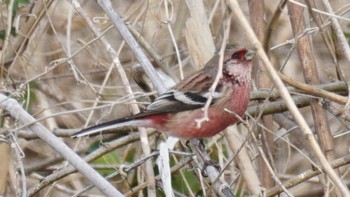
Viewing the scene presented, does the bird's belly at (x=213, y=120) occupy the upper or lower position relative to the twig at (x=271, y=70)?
lower

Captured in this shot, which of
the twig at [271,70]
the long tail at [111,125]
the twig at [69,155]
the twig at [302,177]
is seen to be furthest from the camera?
the long tail at [111,125]

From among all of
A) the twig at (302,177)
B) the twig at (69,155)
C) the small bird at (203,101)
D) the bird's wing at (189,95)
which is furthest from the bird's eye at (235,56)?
the twig at (69,155)

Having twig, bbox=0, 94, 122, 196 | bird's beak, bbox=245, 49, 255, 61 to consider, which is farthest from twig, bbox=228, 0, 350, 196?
bird's beak, bbox=245, 49, 255, 61

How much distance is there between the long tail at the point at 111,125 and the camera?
3.60 meters

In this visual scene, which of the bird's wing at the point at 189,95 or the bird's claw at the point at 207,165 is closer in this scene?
the bird's claw at the point at 207,165

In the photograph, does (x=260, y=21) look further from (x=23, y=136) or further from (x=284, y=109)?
(x=23, y=136)

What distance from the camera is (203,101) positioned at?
3.98m

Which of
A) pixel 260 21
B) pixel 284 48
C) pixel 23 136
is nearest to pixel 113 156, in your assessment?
pixel 23 136

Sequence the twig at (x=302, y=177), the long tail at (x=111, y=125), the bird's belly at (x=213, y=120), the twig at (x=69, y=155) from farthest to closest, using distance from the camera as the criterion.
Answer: the bird's belly at (x=213, y=120) → the long tail at (x=111, y=125) → the twig at (x=302, y=177) → the twig at (x=69, y=155)

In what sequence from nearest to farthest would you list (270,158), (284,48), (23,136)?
(270,158), (23,136), (284,48)

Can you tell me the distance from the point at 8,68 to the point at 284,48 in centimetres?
212

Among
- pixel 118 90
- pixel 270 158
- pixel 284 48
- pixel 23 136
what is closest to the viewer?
pixel 270 158

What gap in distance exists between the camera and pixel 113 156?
4664 millimetres

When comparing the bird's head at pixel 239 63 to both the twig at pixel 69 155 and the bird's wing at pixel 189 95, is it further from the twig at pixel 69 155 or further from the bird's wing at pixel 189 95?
the twig at pixel 69 155
